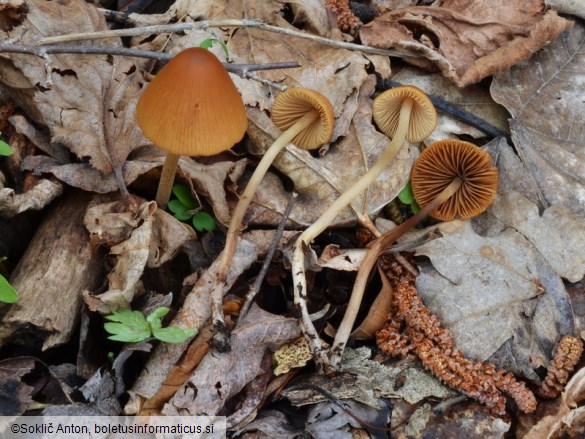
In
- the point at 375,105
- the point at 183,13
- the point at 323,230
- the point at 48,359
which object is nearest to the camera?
the point at 48,359

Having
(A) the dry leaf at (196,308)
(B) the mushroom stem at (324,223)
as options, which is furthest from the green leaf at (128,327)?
(B) the mushroom stem at (324,223)

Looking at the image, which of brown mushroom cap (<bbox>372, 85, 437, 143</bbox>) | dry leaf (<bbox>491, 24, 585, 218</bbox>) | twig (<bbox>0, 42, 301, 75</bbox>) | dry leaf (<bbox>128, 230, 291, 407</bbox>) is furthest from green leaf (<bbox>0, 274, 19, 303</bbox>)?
dry leaf (<bbox>491, 24, 585, 218</bbox>)

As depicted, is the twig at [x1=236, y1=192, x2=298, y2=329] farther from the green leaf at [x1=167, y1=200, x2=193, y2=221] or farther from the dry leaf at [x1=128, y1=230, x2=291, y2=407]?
the green leaf at [x1=167, y1=200, x2=193, y2=221]

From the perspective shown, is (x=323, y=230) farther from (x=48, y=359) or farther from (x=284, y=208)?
(x=48, y=359)

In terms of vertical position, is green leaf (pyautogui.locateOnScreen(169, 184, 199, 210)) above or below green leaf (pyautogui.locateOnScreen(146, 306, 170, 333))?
above

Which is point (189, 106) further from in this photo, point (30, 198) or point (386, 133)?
point (386, 133)

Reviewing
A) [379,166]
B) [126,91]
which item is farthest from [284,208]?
[126,91]
